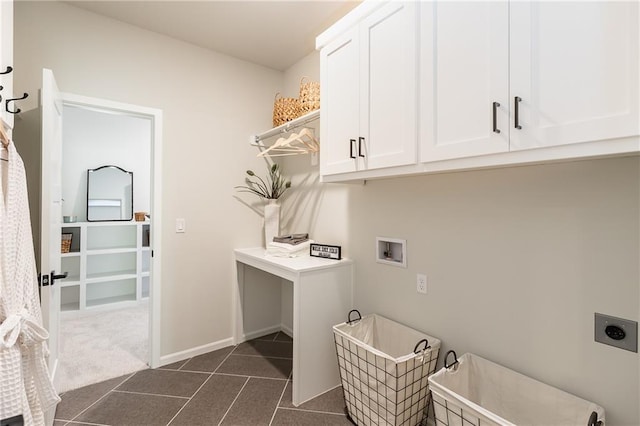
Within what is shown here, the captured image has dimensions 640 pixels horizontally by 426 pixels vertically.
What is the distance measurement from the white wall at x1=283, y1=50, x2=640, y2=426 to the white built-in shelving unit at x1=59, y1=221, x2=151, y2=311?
148 inches

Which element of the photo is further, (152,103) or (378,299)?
(152,103)

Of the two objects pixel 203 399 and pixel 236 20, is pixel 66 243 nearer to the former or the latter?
pixel 203 399

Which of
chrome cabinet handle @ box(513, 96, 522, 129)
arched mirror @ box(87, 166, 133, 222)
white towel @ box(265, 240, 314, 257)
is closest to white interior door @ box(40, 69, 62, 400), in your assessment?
white towel @ box(265, 240, 314, 257)

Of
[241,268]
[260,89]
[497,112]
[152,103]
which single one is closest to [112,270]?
[241,268]

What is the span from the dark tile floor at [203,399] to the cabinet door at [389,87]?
159 cm

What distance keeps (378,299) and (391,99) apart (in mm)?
1302

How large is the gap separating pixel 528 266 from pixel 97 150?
510cm

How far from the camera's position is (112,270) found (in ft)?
14.1

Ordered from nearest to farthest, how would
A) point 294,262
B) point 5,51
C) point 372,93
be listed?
point 5,51 → point 372,93 → point 294,262

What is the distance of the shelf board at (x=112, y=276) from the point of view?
157 inches

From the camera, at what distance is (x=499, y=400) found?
4.73ft

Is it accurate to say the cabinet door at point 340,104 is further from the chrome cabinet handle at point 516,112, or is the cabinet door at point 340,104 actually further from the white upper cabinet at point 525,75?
the chrome cabinet handle at point 516,112

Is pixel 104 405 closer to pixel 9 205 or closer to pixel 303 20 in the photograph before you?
pixel 9 205

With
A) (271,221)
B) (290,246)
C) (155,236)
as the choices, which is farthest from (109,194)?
(290,246)
